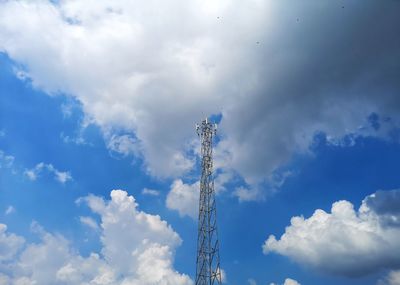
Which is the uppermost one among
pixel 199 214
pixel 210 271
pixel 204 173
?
pixel 204 173

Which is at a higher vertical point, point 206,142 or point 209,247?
point 206,142

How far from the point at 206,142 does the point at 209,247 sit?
1804 cm

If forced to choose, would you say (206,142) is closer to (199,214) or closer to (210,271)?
(199,214)

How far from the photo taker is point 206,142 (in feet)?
279

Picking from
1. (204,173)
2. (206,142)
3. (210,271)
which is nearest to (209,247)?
(210,271)

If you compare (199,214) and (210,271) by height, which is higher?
(199,214)

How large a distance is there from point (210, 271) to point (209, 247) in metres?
3.77

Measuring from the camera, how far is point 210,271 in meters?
76.4

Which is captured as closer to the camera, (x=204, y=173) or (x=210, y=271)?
(x=210, y=271)

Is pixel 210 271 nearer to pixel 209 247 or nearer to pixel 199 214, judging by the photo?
pixel 209 247

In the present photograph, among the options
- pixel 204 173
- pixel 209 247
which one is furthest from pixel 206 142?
pixel 209 247

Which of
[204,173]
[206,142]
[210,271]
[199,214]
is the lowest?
[210,271]

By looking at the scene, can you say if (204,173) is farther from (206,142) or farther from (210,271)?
(210,271)

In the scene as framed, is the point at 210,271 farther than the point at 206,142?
No
